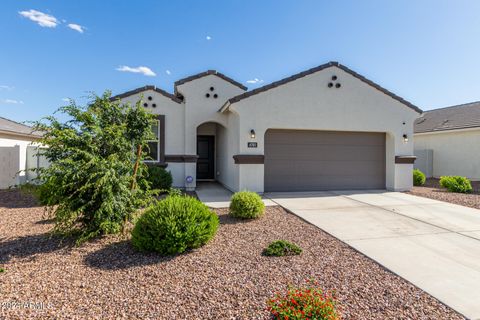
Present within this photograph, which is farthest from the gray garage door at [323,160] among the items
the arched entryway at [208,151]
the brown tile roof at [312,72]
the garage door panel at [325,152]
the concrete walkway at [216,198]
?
the arched entryway at [208,151]

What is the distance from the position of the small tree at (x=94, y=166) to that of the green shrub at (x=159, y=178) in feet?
13.8

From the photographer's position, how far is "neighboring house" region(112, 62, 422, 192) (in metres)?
9.40

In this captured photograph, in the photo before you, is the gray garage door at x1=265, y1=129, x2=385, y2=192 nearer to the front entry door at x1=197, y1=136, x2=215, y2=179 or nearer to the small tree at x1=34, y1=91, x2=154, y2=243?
the front entry door at x1=197, y1=136, x2=215, y2=179

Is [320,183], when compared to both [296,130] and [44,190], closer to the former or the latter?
[296,130]

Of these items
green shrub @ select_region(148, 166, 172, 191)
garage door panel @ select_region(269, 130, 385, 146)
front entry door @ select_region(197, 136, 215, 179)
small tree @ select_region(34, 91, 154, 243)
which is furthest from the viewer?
front entry door @ select_region(197, 136, 215, 179)

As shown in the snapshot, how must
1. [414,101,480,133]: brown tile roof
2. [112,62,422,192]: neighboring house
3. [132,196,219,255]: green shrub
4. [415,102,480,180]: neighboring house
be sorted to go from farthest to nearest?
[414,101,480,133]: brown tile roof
[415,102,480,180]: neighboring house
[112,62,422,192]: neighboring house
[132,196,219,255]: green shrub

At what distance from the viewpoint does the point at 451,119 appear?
16.3 metres

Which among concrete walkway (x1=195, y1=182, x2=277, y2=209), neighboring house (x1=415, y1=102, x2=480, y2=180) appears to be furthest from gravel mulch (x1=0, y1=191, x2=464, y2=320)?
neighboring house (x1=415, y1=102, x2=480, y2=180)

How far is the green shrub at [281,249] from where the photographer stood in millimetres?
4109

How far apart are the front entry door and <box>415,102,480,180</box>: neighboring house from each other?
40.6ft

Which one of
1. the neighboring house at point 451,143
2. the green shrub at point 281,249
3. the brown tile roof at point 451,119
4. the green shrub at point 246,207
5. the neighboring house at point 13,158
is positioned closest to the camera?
the green shrub at point 281,249

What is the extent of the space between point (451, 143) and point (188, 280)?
17.7m

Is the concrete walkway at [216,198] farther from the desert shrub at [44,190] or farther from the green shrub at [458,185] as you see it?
the green shrub at [458,185]

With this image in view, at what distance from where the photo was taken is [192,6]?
10375 mm
